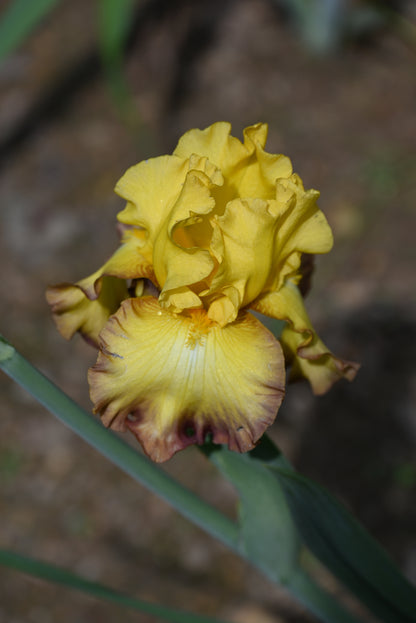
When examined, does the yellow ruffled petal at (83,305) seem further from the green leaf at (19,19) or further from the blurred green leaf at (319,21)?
the blurred green leaf at (319,21)

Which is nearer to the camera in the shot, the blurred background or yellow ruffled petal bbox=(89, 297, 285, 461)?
yellow ruffled petal bbox=(89, 297, 285, 461)

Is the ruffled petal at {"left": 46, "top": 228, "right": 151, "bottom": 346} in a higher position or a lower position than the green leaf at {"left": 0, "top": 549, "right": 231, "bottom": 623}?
higher

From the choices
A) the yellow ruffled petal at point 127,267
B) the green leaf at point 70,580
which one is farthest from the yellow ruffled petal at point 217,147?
the green leaf at point 70,580

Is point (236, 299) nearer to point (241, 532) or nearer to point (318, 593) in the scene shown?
point (241, 532)

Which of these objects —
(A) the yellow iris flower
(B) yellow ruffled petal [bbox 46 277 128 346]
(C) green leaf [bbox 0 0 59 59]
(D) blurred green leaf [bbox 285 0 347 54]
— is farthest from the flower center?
(D) blurred green leaf [bbox 285 0 347 54]

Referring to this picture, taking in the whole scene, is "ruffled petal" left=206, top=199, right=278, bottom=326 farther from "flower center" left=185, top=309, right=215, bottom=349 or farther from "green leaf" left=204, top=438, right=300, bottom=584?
"green leaf" left=204, top=438, right=300, bottom=584

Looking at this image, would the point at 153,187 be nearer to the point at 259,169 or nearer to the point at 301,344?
the point at 259,169

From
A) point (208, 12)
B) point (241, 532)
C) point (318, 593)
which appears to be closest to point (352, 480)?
point (318, 593)

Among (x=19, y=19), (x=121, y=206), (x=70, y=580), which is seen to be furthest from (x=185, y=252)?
(x=121, y=206)
